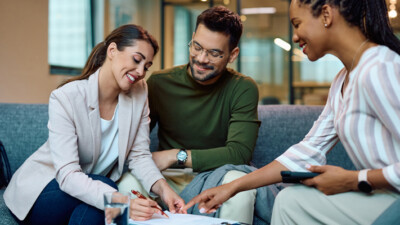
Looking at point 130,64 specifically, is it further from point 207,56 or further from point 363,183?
point 363,183

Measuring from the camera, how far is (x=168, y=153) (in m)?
2.09

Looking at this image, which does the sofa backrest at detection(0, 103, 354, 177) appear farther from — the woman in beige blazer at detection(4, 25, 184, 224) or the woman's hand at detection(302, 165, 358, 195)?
the woman's hand at detection(302, 165, 358, 195)

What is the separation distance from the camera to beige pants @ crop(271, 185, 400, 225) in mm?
1266

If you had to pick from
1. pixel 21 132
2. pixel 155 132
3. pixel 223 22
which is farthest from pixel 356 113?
pixel 21 132

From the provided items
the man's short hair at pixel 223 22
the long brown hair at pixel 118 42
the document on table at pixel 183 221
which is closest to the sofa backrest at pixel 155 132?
the man's short hair at pixel 223 22

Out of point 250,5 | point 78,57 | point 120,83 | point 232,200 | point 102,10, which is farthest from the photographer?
point 250,5

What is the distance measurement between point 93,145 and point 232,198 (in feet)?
1.98

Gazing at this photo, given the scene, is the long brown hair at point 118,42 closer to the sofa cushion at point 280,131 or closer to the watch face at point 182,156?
the watch face at point 182,156

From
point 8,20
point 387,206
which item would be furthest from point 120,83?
point 8,20

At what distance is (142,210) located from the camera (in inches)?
57.6

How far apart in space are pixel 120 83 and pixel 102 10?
17.2 ft

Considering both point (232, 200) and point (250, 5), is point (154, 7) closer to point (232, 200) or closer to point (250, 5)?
point (250, 5)

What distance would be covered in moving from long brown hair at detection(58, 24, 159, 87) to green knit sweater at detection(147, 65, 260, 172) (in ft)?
1.13

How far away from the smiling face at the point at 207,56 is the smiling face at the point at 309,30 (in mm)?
700
